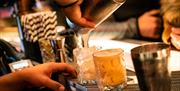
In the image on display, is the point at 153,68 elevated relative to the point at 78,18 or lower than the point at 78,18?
lower

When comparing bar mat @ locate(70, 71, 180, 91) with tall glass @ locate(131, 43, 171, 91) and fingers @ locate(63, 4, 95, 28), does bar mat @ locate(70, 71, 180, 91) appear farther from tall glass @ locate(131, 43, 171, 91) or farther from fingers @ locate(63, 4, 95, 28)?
fingers @ locate(63, 4, 95, 28)

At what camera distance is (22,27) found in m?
1.79

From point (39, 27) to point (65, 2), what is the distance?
0.51 metres

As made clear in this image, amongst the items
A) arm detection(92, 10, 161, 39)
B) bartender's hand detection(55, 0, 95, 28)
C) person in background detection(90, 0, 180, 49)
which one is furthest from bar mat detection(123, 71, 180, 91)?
arm detection(92, 10, 161, 39)

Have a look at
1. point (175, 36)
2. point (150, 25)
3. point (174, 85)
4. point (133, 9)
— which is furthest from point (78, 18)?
point (133, 9)

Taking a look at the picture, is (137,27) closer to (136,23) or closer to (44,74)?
(136,23)

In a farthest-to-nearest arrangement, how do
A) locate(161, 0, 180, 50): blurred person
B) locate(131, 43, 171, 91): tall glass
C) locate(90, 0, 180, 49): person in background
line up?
locate(90, 0, 180, 49): person in background < locate(161, 0, 180, 50): blurred person < locate(131, 43, 171, 91): tall glass

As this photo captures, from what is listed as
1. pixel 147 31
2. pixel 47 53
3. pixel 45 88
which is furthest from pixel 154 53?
pixel 147 31

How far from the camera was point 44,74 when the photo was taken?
1133 mm

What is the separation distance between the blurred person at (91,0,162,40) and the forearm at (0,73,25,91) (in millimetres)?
990

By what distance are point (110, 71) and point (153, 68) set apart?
0.21m

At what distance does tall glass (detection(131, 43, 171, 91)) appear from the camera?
2.76ft

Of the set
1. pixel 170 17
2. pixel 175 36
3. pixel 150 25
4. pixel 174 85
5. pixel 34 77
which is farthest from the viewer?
pixel 150 25

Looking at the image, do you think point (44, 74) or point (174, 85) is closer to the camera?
point (174, 85)
